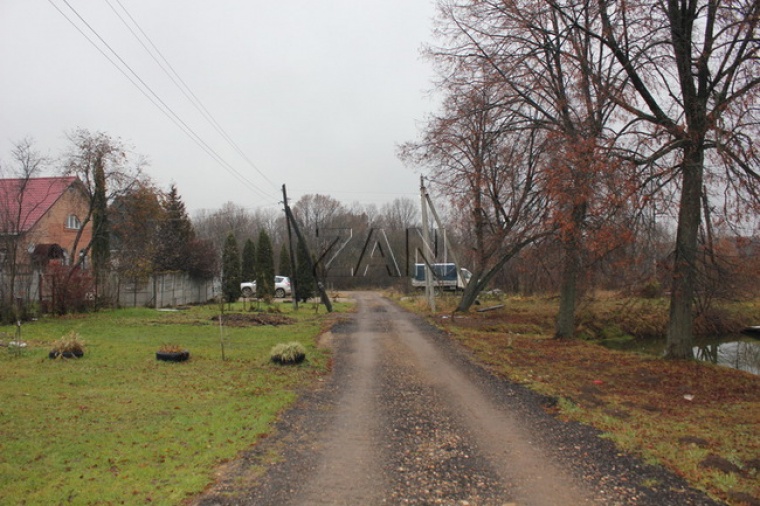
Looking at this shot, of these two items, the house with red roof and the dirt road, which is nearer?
the dirt road

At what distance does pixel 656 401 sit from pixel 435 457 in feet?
15.3

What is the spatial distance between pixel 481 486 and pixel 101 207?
71.3 ft

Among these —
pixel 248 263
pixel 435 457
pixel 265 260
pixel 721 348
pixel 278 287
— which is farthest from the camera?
pixel 248 263

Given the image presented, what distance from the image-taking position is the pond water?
643 inches

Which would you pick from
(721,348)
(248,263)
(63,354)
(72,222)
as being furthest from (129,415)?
(248,263)

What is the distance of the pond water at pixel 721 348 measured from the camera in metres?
16.3

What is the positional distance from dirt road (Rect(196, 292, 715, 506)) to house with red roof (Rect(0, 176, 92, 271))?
15.0 m

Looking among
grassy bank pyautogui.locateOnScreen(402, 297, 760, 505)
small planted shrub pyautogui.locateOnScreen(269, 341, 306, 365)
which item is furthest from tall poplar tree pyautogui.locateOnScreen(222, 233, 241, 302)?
small planted shrub pyautogui.locateOnScreen(269, 341, 306, 365)

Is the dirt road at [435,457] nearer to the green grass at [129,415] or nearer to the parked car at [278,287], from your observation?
the green grass at [129,415]

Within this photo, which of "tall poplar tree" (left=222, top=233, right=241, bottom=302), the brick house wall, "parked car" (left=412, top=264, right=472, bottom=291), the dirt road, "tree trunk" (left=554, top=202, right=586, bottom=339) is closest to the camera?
the dirt road

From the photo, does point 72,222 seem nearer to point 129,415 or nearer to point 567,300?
point 567,300

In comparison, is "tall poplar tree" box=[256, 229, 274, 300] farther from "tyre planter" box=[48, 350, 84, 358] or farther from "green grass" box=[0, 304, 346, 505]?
"tyre planter" box=[48, 350, 84, 358]

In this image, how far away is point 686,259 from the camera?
35.1 ft

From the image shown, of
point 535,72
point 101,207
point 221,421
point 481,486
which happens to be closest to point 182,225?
point 101,207
